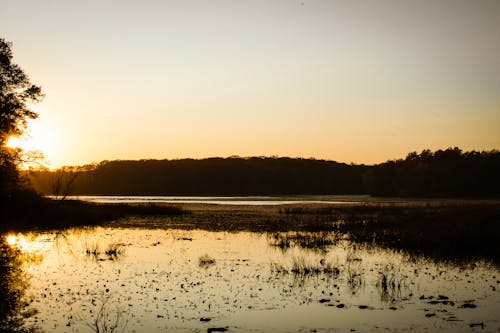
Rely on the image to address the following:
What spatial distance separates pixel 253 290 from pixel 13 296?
27.6ft

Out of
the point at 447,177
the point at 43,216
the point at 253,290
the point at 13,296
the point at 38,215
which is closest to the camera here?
the point at 13,296

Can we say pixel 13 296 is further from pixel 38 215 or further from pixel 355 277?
pixel 38 215

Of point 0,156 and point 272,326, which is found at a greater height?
point 0,156

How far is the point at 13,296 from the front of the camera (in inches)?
703

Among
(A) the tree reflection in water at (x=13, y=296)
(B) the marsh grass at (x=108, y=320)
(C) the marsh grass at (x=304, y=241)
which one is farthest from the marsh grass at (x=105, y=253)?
(B) the marsh grass at (x=108, y=320)

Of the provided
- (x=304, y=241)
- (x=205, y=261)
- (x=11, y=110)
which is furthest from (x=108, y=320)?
(x=11, y=110)

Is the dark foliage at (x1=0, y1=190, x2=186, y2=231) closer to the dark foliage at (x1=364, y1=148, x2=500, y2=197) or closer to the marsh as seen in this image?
the marsh

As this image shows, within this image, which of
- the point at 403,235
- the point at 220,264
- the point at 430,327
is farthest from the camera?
the point at 403,235

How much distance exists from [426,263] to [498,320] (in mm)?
11275

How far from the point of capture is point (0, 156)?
4125cm

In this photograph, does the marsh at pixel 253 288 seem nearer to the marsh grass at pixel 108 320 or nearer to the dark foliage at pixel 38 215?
the marsh grass at pixel 108 320

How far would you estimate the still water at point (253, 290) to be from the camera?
14.8m

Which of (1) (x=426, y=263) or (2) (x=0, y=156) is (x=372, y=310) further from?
(2) (x=0, y=156)

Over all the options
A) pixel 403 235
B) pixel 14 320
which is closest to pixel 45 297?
pixel 14 320
